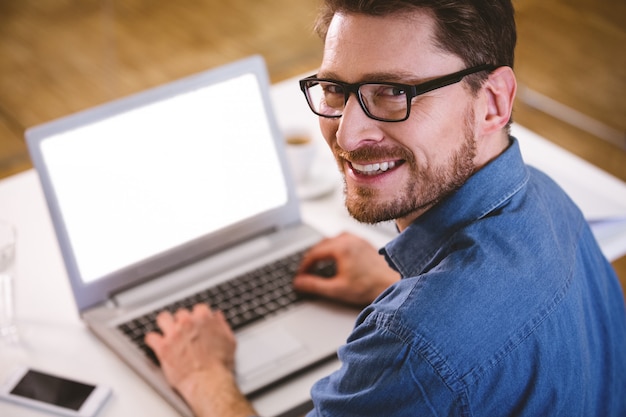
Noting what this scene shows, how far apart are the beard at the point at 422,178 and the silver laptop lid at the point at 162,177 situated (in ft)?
1.39

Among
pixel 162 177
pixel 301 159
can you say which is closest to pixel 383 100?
pixel 162 177

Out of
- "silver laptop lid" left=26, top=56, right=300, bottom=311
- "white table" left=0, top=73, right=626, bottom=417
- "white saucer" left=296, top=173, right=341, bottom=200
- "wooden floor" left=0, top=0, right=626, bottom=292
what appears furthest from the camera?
"wooden floor" left=0, top=0, right=626, bottom=292

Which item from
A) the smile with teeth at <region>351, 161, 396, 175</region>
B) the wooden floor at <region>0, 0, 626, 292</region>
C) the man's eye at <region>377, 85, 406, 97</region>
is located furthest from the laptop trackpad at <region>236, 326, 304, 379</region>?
the wooden floor at <region>0, 0, 626, 292</region>

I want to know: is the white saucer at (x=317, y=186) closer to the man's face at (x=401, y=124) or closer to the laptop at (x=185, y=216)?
the laptop at (x=185, y=216)

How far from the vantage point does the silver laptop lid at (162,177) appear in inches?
53.1

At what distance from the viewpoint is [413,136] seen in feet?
3.47

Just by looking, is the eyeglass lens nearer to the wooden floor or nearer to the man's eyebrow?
the man's eyebrow

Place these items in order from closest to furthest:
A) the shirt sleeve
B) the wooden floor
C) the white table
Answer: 1. the shirt sleeve
2. the white table
3. the wooden floor

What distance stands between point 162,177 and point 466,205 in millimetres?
600

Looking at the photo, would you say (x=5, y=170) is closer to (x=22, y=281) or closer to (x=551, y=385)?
(x=22, y=281)

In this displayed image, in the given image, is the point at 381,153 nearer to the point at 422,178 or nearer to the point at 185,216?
the point at 422,178

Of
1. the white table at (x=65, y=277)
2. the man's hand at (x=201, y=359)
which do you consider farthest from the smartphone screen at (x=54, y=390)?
the man's hand at (x=201, y=359)

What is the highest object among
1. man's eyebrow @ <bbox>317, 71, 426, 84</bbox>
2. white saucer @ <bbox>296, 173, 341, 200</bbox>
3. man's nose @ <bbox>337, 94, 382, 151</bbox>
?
man's eyebrow @ <bbox>317, 71, 426, 84</bbox>

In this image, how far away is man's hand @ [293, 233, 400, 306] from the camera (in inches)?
54.8
